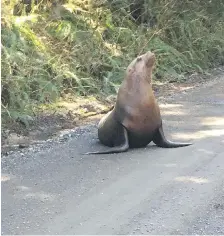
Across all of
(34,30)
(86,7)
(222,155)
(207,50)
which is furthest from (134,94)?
(207,50)

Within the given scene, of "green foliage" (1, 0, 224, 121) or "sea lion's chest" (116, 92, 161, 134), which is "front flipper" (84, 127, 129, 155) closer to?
"sea lion's chest" (116, 92, 161, 134)

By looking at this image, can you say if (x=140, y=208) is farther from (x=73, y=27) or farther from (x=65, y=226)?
(x=73, y=27)

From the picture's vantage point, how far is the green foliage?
9891 millimetres

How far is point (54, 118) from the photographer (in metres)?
9.20

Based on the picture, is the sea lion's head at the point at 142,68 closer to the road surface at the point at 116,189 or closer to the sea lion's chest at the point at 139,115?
the sea lion's chest at the point at 139,115

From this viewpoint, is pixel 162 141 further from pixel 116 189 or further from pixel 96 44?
pixel 96 44

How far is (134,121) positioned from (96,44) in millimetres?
5448

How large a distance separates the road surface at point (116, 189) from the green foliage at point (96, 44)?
2.03 meters

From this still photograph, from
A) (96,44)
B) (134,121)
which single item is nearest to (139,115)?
(134,121)

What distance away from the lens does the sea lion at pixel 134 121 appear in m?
7.32

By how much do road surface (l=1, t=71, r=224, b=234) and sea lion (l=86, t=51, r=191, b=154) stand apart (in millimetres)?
153

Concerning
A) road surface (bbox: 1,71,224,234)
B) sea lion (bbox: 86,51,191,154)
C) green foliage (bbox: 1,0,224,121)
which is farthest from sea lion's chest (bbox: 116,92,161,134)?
green foliage (bbox: 1,0,224,121)

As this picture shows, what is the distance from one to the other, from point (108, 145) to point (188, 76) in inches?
274

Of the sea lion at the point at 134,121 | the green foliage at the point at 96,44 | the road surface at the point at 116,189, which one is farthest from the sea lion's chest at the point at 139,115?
the green foliage at the point at 96,44
